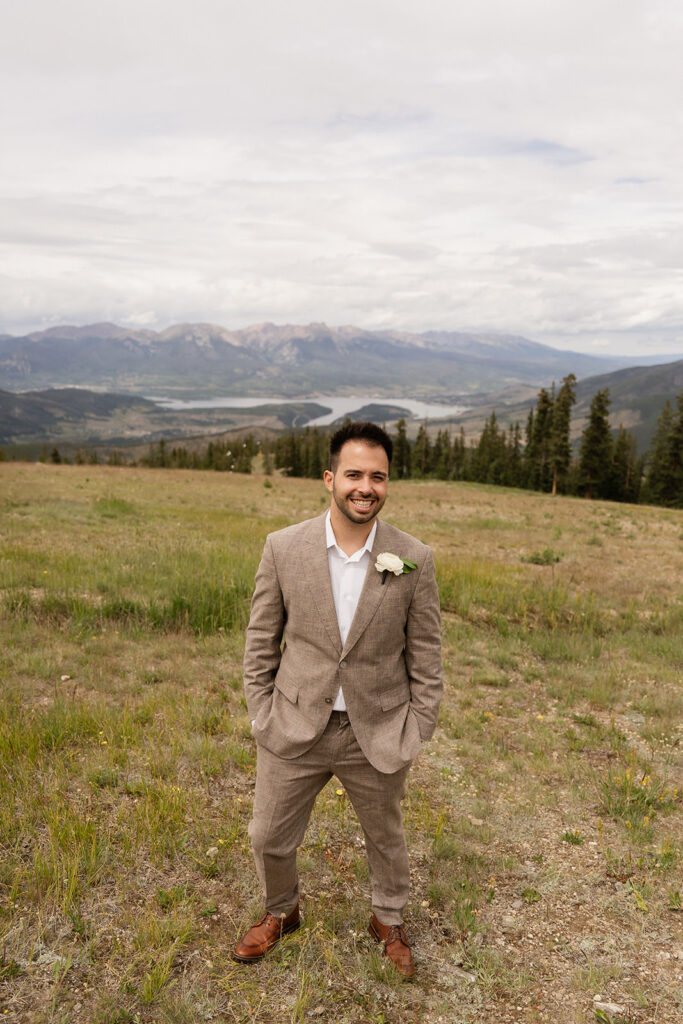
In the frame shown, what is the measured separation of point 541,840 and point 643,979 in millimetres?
1286

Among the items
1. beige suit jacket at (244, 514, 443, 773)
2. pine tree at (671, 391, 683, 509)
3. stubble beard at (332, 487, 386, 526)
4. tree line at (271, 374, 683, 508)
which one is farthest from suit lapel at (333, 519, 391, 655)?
pine tree at (671, 391, 683, 509)

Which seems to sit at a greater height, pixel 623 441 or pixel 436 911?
pixel 623 441

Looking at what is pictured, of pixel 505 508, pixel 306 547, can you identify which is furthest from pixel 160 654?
pixel 505 508

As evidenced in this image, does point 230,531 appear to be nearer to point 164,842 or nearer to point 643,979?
point 164,842

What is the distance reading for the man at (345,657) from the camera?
9.73 feet

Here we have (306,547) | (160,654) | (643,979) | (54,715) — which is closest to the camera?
(306,547)

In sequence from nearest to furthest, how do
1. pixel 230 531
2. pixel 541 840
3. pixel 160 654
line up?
1. pixel 541 840
2. pixel 160 654
3. pixel 230 531

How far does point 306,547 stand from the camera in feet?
9.98

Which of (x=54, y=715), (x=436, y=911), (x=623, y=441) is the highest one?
(x=623, y=441)

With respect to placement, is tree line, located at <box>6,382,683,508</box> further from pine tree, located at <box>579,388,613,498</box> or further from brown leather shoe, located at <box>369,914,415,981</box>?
brown leather shoe, located at <box>369,914,415,981</box>

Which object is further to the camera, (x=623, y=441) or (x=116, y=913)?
(x=623, y=441)

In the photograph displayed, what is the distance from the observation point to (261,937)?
11.3 ft

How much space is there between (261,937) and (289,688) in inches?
65.3

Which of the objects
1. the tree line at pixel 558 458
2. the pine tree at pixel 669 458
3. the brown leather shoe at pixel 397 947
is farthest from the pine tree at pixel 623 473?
the brown leather shoe at pixel 397 947
